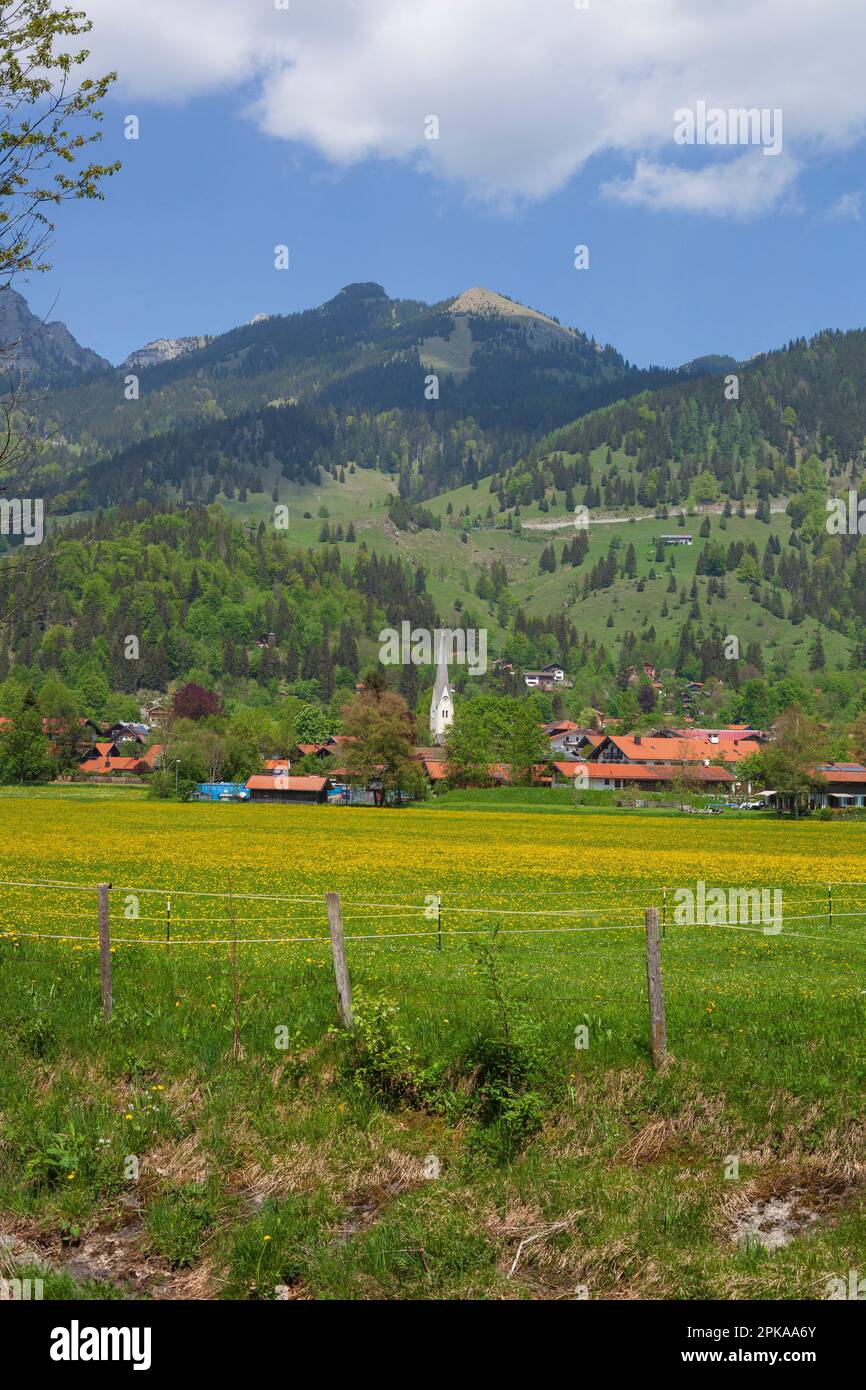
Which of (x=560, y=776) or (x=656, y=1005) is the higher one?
(x=656, y=1005)

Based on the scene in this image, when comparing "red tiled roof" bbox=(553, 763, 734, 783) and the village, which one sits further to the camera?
"red tiled roof" bbox=(553, 763, 734, 783)

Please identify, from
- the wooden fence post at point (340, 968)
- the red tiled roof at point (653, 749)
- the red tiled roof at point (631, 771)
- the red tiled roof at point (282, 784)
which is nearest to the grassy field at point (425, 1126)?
the wooden fence post at point (340, 968)

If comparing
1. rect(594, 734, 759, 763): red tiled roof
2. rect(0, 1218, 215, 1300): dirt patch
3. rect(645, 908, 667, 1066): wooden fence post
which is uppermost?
rect(645, 908, 667, 1066): wooden fence post

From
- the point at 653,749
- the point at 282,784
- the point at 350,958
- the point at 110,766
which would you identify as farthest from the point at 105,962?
the point at 653,749

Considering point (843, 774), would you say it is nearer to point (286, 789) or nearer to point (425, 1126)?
point (286, 789)

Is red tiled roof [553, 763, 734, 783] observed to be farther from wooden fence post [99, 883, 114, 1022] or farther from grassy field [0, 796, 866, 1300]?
wooden fence post [99, 883, 114, 1022]

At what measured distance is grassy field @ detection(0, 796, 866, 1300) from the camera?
10.3 meters

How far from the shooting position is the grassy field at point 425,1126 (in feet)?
33.7

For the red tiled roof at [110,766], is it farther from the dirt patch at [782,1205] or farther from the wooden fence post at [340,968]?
the dirt patch at [782,1205]

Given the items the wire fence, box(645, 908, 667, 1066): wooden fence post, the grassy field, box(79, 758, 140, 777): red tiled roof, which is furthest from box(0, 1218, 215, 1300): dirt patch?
box(79, 758, 140, 777): red tiled roof

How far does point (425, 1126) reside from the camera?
13.0m
